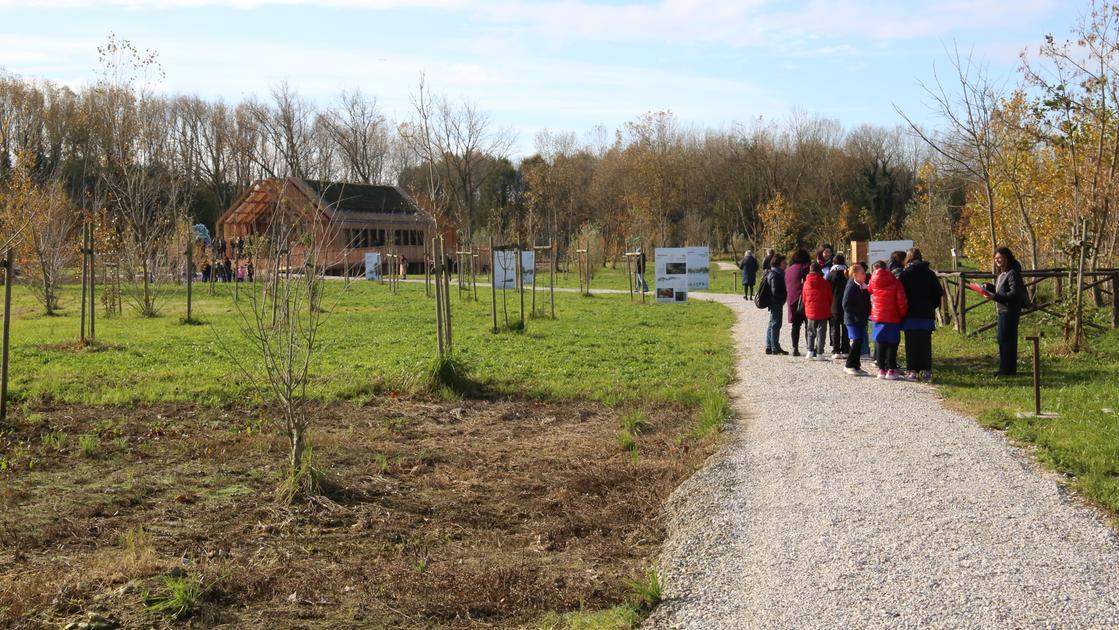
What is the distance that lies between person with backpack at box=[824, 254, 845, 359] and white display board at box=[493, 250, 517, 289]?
939 cm

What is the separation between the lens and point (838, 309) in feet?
48.7

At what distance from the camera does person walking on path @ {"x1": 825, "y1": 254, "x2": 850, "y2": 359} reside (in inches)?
585

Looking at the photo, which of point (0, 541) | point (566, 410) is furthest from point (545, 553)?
point (566, 410)

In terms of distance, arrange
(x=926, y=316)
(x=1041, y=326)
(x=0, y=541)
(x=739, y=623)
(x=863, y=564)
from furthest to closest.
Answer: (x=1041, y=326) < (x=926, y=316) < (x=0, y=541) < (x=863, y=564) < (x=739, y=623)

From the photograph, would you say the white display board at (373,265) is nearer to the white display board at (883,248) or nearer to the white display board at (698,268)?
the white display board at (698,268)

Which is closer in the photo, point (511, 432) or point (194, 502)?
point (194, 502)

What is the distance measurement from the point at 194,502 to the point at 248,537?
0.99 metres

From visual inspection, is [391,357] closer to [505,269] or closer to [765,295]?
[765,295]

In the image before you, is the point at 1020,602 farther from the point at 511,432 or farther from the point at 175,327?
the point at 175,327

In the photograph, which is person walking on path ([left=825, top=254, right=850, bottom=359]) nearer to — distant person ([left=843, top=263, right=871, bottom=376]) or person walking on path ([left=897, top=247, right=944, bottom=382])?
distant person ([left=843, top=263, right=871, bottom=376])

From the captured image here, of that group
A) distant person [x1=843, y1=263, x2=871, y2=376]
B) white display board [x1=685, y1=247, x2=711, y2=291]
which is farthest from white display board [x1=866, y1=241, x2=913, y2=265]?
distant person [x1=843, y1=263, x2=871, y2=376]

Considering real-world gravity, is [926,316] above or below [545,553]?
above

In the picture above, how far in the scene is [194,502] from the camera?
7.04 metres

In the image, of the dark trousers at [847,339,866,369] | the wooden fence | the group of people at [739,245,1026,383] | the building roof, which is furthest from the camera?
the building roof
